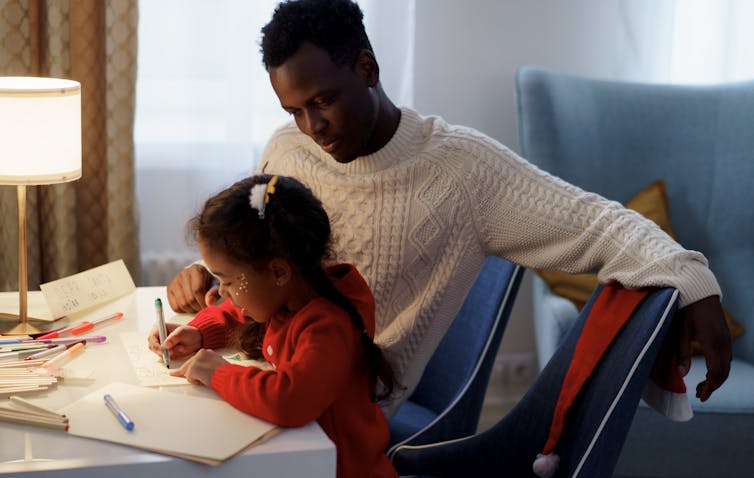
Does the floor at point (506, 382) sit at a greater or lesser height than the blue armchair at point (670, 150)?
lesser

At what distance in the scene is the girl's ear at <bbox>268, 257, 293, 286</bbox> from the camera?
1.28m

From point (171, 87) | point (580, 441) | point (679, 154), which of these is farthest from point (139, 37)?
point (580, 441)

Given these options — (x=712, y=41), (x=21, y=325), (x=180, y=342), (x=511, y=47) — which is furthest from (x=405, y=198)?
(x=712, y=41)

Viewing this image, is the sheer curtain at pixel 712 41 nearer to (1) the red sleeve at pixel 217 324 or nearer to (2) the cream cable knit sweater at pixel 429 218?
(2) the cream cable knit sweater at pixel 429 218

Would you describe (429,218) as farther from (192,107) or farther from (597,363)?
(192,107)

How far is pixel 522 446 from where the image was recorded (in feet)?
4.83

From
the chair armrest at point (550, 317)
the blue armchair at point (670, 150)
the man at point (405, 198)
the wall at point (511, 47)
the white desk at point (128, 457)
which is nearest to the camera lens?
the white desk at point (128, 457)

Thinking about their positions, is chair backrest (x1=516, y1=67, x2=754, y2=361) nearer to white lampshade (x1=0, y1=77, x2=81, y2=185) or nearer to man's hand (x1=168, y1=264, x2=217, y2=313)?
man's hand (x1=168, y1=264, x2=217, y2=313)

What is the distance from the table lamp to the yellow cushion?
1.25 meters

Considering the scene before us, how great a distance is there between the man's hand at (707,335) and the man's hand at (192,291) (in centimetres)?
77

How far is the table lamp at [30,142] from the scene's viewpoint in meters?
1.53

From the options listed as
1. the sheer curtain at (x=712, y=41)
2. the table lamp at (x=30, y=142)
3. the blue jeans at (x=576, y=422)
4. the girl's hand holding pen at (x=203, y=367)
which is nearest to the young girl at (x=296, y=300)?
the girl's hand holding pen at (x=203, y=367)

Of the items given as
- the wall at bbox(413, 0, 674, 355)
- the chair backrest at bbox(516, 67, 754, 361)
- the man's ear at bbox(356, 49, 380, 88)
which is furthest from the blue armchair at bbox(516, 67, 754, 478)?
the man's ear at bbox(356, 49, 380, 88)

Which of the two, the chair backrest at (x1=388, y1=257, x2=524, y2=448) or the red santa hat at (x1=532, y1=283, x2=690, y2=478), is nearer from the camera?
the red santa hat at (x1=532, y1=283, x2=690, y2=478)
